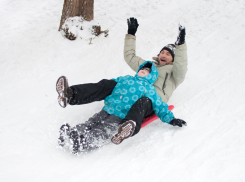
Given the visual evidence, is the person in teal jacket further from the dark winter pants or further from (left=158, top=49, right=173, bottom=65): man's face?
(left=158, top=49, right=173, bottom=65): man's face

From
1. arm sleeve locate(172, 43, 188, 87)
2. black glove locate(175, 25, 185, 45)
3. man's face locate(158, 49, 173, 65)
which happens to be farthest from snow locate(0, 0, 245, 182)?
black glove locate(175, 25, 185, 45)

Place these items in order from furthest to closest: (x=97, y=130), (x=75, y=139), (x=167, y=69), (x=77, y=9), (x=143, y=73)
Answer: (x=77, y=9) < (x=167, y=69) < (x=143, y=73) < (x=97, y=130) < (x=75, y=139)

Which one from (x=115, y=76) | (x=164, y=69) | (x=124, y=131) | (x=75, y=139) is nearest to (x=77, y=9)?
(x=115, y=76)

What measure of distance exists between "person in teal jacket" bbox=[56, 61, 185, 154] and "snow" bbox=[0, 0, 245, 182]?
0.13 meters

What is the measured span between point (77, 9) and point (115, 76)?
1.66m

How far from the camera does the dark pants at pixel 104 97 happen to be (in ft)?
6.80

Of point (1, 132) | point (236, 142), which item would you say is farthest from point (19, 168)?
Answer: point (236, 142)

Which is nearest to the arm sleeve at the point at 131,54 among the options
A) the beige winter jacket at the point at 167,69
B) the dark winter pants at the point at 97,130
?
the beige winter jacket at the point at 167,69

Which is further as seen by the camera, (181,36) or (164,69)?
(164,69)

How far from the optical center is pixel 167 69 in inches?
115

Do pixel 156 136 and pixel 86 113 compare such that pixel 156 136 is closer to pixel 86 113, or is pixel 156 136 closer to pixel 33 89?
pixel 86 113

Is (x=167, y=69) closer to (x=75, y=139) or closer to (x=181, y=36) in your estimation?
(x=181, y=36)

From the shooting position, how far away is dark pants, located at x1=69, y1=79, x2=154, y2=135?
207cm

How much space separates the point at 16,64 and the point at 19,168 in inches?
92.3
